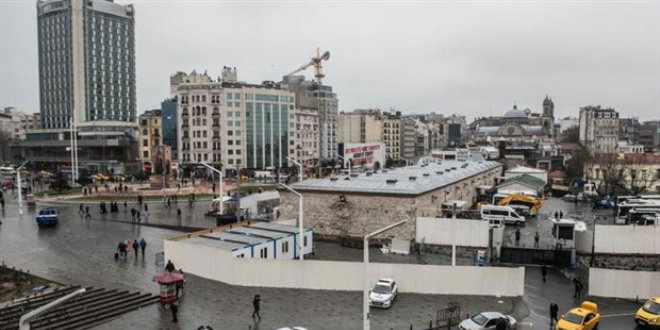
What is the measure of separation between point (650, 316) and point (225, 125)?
81472 mm

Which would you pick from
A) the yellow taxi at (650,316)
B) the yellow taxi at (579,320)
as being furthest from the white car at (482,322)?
the yellow taxi at (650,316)

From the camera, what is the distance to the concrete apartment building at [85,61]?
468 ft

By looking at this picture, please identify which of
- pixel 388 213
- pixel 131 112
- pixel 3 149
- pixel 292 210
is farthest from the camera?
pixel 131 112

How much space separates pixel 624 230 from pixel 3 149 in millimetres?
145915

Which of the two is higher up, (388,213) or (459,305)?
(388,213)

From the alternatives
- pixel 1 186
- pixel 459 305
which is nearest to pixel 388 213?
pixel 459 305

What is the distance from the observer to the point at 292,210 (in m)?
40.7

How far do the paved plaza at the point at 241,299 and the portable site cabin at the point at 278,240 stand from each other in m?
4.41

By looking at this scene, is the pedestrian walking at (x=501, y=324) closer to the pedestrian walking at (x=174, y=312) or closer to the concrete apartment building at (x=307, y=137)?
the pedestrian walking at (x=174, y=312)

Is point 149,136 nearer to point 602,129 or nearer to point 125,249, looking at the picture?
point 125,249

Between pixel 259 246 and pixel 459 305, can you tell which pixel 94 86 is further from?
pixel 459 305

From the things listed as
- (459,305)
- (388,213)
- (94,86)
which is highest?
(94,86)

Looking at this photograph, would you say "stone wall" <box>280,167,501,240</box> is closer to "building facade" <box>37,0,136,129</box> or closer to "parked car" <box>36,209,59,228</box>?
"parked car" <box>36,209,59,228</box>

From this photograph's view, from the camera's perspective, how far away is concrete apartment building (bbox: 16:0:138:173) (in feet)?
468
